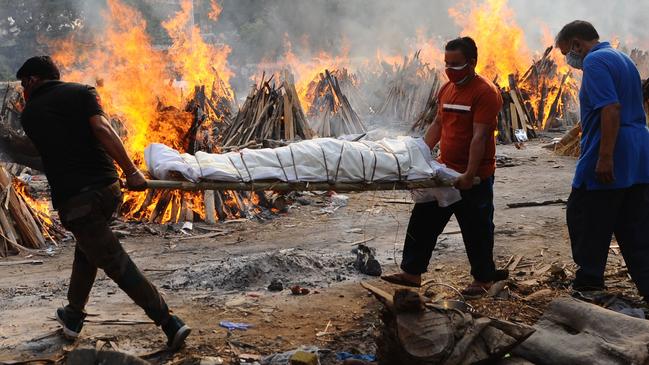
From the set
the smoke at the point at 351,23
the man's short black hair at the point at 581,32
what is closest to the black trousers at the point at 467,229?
the man's short black hair at the point at 581,32

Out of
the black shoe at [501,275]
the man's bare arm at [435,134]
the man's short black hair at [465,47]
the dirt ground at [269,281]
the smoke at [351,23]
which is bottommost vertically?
the dirt ground at [269,281]

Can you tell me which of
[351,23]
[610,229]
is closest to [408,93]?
[610,229]

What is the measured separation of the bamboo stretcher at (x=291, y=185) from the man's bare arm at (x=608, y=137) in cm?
88

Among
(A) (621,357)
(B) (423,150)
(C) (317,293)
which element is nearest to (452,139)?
(B) (423,150)

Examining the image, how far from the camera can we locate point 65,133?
156 inches

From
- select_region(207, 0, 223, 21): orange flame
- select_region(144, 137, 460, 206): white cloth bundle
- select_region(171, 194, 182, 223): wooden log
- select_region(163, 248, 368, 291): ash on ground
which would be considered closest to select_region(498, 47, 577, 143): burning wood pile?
select_region(171, 194, 182, 223): wooden log

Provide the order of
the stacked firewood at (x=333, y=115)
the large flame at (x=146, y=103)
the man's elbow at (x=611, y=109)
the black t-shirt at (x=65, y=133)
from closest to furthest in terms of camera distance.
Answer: the black t-shirt at (x=65, y=133), the man's elbow at (x=611, y=109), the large flame at (x=146, y=103), the stacked firewood at (x=333, y=115)

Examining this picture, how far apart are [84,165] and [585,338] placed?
10.7ft

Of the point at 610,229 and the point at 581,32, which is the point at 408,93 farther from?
the point at 610,229

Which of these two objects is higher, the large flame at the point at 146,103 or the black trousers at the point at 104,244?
the large flame at the point at 146,103

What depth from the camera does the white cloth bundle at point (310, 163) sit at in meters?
4.18

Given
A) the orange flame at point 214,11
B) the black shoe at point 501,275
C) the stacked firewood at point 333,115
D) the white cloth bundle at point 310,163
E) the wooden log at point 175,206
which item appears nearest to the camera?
the white cloth bundle at point 310,163

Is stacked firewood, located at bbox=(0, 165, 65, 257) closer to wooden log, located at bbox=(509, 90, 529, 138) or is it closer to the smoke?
wooden log, located at bbox=(509, 90, 529, 138)

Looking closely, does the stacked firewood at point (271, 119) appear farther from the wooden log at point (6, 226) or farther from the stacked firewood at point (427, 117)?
the wooden log at point (6, 226)
